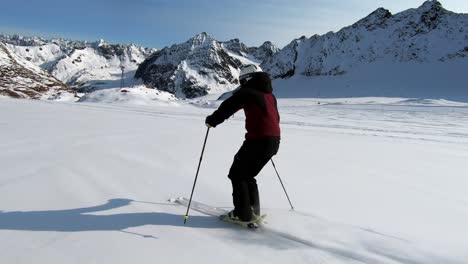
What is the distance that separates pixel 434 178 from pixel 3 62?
18206cm

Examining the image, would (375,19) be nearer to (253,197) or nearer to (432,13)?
(432,13)

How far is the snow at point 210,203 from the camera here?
375cm

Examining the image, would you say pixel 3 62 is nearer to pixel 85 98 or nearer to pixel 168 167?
pixel 85 98

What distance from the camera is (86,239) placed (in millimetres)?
3912

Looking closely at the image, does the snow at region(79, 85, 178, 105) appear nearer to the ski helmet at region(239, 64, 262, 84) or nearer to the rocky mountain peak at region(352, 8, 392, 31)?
the ski helmet at region(239, 64, 262, 84)

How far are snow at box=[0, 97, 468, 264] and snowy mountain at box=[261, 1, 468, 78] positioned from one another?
80673 millimetres

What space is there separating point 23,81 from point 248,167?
162 meters

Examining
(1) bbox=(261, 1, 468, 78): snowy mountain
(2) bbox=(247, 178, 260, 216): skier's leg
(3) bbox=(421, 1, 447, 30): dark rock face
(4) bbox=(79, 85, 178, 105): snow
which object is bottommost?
(2) bbox=(247, 178, 260, 216): skier's leg

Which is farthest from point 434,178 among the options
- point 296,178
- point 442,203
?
point 296,178

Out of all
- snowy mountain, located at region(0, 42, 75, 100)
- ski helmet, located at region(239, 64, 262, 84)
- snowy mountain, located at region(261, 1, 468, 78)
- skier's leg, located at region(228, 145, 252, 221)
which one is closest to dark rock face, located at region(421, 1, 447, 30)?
snowy mountain, located at region(261, 1, 468, 78)

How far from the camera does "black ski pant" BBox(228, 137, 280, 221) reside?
423 cm

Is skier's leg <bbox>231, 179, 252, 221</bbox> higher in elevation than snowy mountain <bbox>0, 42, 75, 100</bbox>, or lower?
lower

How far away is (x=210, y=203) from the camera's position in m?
5.25

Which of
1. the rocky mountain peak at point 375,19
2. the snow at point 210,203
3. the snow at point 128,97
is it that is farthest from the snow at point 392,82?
the snow at point 210,203
